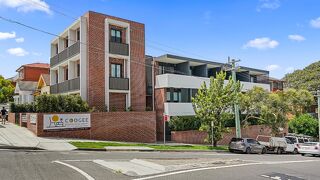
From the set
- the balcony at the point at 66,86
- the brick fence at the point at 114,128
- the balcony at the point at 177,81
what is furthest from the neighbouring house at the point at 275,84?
the balcony at the point at 66,86

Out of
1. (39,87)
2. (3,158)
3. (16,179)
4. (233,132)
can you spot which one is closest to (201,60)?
(233,132)

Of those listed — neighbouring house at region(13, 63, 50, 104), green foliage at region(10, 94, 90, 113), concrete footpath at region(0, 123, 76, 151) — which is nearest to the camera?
concrete footpath at region(0, 123, 76, 151)

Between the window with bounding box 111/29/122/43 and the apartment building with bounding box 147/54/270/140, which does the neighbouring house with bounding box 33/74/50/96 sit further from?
the apartment building with bounding box 147/54/270/140

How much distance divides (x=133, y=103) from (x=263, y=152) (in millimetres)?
12981

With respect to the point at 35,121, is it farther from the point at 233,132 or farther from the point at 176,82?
the point at 233,132

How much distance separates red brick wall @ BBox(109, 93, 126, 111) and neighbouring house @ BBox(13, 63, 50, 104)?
53.6 ft

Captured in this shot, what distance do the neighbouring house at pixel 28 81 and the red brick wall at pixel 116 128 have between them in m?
19.1

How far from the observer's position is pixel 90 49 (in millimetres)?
Result: 32219

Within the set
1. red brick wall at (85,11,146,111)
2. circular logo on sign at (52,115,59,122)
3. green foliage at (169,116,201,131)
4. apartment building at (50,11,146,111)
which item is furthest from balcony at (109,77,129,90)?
circular logo on sign at (52,115,59,122)

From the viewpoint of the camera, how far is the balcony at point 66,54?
109 ft

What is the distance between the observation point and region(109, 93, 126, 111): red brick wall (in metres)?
34.0

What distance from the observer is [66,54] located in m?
36.1

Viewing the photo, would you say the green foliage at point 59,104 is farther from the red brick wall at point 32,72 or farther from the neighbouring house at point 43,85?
the red brick wall at point 32,72

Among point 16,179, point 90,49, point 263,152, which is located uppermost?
point 90,49
